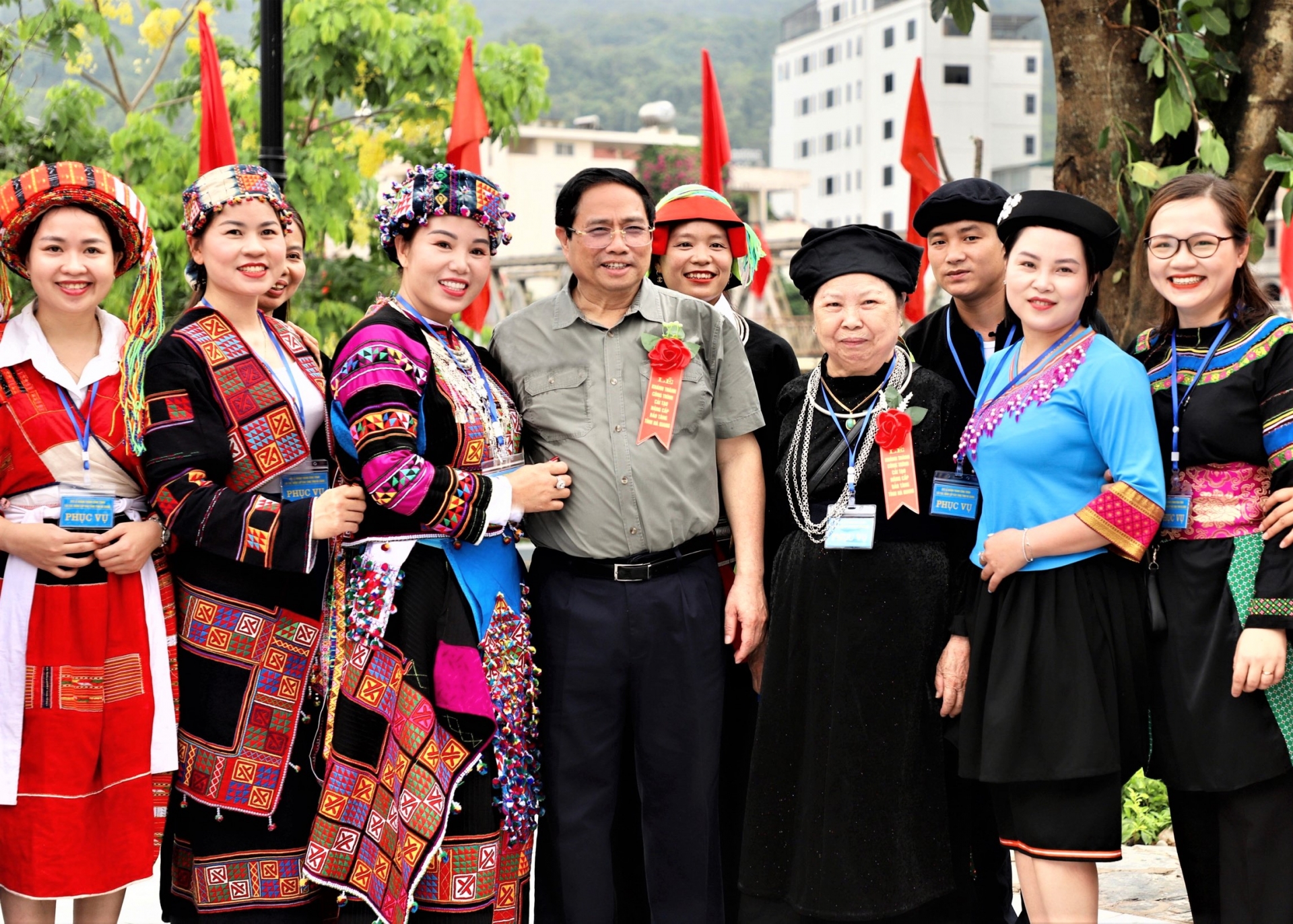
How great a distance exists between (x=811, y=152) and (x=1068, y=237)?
231ft

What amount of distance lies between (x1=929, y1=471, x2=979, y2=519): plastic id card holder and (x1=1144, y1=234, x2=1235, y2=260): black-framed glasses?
641 mm

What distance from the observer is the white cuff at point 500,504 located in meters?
2.92

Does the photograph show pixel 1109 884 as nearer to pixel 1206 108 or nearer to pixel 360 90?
pixel 1206 108

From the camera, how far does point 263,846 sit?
310 cm

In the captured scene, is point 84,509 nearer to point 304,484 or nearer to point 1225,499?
point 304,484

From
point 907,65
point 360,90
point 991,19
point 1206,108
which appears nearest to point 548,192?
point 907,65

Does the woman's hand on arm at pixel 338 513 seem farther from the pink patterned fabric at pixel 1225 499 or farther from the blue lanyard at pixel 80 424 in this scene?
the pink patterned fabric at pixel 1225 499

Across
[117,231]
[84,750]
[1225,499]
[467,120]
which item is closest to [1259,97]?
[1225,499]

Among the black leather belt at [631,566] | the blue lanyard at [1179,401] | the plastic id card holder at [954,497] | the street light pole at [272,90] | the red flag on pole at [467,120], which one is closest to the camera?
the blue lanyard at [1179,401]

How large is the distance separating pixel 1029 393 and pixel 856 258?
0.52 meters

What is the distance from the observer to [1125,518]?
270 cm

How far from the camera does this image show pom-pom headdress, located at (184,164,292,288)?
10.3 ft

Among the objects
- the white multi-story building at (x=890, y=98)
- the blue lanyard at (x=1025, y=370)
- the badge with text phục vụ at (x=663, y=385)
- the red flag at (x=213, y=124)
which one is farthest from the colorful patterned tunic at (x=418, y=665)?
the white multi-story building at (x=890, y=98)

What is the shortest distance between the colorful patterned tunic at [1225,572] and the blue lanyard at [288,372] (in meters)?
1.98
